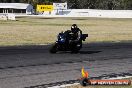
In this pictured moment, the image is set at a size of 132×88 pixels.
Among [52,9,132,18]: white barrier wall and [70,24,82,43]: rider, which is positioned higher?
[70,24,82,43]: rider

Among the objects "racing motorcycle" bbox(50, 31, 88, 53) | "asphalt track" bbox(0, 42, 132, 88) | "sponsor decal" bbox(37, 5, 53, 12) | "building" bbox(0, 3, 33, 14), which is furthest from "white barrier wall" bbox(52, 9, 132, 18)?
"asphalt track" bbox(0, 42, 132, 88)

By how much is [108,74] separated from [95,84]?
9.56 ft

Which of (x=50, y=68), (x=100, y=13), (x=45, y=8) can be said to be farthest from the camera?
(x=45, y=8)

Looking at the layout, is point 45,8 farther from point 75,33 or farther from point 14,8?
point 75,33

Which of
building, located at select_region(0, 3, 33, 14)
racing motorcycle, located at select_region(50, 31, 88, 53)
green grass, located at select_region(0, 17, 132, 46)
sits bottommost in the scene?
building, located at select_region(0, 3, 33, 14)

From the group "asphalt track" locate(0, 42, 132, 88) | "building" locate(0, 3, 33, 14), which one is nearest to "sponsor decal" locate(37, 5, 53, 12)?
"building" locate(0, 3, 33, 14)

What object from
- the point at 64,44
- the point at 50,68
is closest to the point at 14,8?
the point at 64,44

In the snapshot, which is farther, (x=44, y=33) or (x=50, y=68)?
(x=44, y=33)

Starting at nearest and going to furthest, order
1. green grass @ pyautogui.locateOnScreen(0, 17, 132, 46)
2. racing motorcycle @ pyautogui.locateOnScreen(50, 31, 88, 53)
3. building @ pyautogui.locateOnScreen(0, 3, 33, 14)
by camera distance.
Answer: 1. racing motorcycle @ pyautogui.locateOnScreen(50, 31, 88, 53)
2. green grass @ pyautogui.locateOnScreen(0, 17, 132, 46)
3. building @ pyautogui.locateOnScreen(0, 3, 33, 14)

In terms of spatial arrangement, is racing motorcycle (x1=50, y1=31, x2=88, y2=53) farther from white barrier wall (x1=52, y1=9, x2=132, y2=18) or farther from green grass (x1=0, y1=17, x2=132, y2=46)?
white barrier wall (x1=52, y1=9, x2=132, y2=18)

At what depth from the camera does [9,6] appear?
4552 inches

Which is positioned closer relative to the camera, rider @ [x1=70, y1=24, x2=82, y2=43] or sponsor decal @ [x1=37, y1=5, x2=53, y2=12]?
rider @ [x1=70, y1=24, x2=82, y2=43]

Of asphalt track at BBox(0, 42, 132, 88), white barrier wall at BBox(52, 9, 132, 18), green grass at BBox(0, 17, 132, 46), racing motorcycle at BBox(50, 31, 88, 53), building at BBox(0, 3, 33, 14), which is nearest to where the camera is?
asphalt track at BBox(0, 42, 132, 88)

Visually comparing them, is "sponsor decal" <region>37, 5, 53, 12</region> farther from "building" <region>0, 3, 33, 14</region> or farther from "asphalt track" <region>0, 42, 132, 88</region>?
"asphalt track" <region>0, 42, 132, 88</region>
